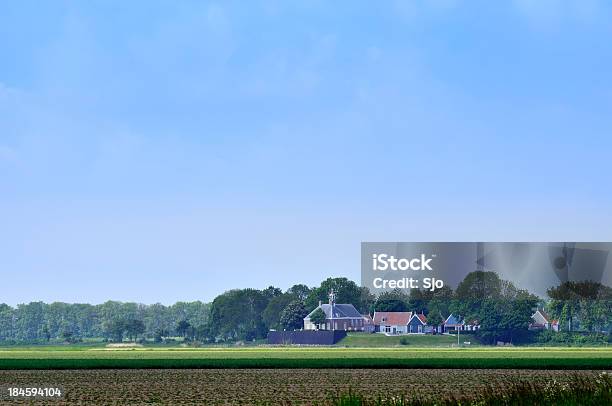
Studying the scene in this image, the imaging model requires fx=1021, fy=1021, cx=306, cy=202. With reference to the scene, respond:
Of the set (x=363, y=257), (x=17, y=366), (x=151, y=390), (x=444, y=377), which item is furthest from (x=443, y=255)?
(x=151, y=390)

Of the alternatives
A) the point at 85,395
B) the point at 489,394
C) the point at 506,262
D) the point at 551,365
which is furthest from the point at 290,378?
the point at 506,262

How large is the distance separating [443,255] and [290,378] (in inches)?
4244

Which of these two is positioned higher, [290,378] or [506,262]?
[506,262]

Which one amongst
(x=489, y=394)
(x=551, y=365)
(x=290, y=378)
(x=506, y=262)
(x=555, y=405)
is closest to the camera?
(x=555, y=405)

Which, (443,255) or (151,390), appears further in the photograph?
(443,255)

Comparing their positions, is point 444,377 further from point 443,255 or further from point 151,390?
point 443,255

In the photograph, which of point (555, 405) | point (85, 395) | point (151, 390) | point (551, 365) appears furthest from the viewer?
point (551, 365)

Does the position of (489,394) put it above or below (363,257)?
below

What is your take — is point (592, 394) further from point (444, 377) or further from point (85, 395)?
point (444, 377)

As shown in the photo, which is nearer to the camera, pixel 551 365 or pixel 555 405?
pixel 555 405

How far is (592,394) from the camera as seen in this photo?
29.7 meters

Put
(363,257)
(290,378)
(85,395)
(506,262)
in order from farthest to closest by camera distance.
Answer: (506,262) < (363,257) < (290,378) < (85,395)

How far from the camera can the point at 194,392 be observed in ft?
190

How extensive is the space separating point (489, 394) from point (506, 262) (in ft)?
561
